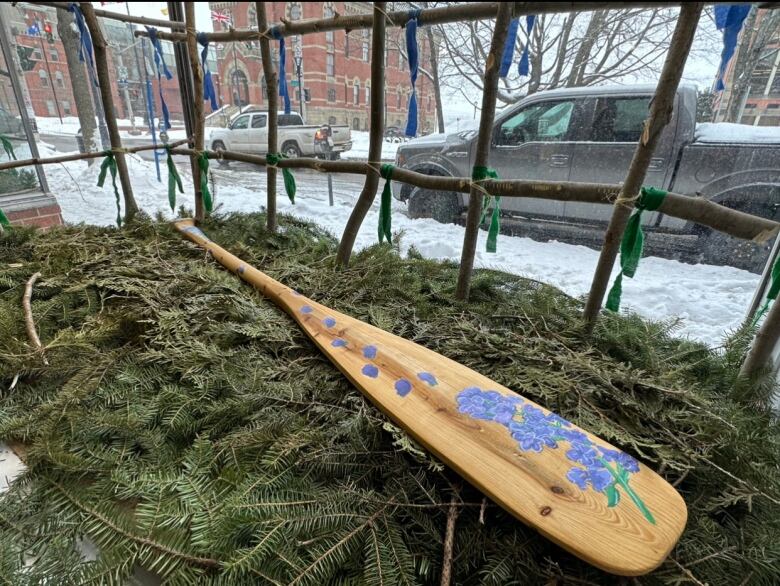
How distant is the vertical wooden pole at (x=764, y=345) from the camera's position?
94 cm

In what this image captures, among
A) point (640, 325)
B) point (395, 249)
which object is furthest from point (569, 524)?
point (395, 249)

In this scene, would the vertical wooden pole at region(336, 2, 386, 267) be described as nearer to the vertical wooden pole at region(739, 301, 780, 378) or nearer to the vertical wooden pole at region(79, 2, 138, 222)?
the vertical wooden pole at region(739, 301, 780, 378)

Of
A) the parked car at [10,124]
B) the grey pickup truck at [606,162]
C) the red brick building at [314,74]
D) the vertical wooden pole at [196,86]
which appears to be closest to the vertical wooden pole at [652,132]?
the grey pickup truck at [606,162]

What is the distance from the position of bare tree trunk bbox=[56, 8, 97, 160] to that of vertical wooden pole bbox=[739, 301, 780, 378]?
6950 mm

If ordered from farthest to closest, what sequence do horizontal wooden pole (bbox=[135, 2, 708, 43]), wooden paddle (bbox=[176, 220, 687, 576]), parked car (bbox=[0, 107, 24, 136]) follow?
parked car (bbox=[0, 107, 24, 136]), horizontal wooden pole (bbox=[135, 2, 708, 43]), wooden paddle (bbox=[176, 220, 687, 576])

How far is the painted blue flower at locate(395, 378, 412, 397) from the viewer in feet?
2.85

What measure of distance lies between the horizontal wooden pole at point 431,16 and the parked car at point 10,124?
1839mm

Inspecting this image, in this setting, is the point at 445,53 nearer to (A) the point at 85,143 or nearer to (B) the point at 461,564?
(B) the point at 461,564

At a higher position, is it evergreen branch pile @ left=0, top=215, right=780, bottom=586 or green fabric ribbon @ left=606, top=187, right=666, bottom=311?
green fabric ribbon @ left=606, top=187, right=666, bottom=311

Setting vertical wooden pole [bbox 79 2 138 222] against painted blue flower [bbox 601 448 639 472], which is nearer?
painted blue flower [bbox 601 448 639 472]

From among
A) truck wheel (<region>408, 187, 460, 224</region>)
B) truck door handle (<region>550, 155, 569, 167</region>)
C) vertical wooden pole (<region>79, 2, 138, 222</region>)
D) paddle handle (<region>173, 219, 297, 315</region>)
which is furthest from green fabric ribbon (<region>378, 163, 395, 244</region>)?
truck door handle (<region>550, 155, 569, 167</region>)

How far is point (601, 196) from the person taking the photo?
109 cm

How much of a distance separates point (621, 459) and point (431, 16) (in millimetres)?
1452

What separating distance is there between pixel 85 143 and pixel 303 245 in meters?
6.28
